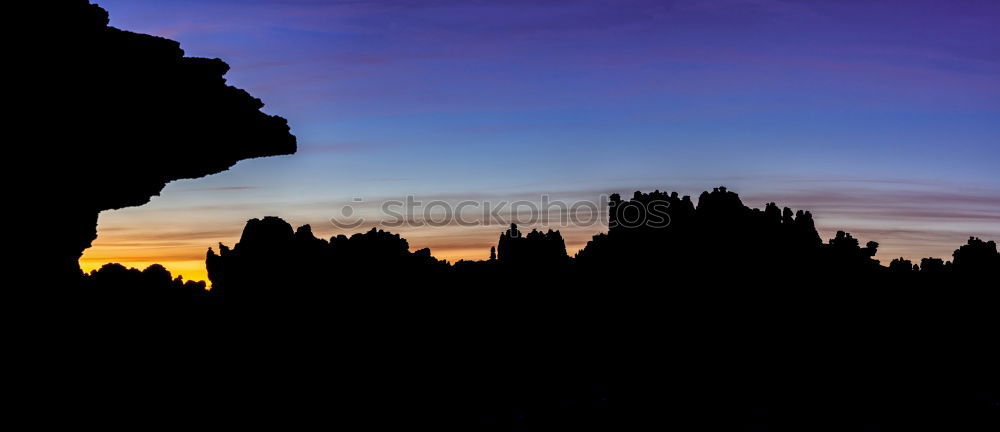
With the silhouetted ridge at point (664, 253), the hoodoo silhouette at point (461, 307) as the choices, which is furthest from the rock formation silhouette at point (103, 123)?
the silhouetted ridge at point (664, 253)

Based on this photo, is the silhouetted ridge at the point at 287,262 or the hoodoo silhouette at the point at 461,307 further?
the silhouetted ridge at the point at 287,262

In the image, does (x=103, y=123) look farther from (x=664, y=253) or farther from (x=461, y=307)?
(x=664, y=253)

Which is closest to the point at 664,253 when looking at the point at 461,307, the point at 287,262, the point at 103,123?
the point at 461,307

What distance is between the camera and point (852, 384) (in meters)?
116

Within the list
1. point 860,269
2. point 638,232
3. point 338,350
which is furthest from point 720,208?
point 338,350

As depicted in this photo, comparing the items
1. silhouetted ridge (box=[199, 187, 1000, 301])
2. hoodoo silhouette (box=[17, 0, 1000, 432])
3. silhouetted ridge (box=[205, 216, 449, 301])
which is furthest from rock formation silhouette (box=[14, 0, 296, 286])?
silhouetted ridge (box=[199, 187, 1000, 301])

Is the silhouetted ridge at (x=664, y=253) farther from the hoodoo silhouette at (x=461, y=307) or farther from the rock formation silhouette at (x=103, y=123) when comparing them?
the rock formation silhouette at (x=103, y=123)

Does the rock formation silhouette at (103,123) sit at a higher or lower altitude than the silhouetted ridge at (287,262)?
higher

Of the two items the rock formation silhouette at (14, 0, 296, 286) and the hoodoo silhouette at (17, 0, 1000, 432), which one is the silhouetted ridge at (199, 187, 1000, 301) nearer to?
the hoodoo silhouette at (17, 0, 1000, 432)

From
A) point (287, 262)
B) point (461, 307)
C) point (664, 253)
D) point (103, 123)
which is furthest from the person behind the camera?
point (664, 253)

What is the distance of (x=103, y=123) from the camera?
24.3m

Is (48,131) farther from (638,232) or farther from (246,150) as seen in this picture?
(638,232)

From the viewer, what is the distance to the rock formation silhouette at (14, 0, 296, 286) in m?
22.3

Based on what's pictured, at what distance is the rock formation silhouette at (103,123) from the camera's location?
22297 mm
